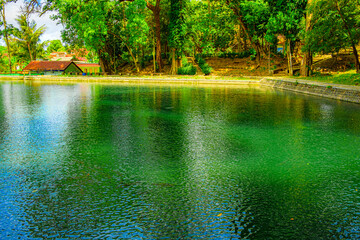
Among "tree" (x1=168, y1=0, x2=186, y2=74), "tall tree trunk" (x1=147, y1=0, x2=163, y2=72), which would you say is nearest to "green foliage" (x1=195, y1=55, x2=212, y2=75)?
"tree" (x1=168, y1=0, x2=186, y2=74)

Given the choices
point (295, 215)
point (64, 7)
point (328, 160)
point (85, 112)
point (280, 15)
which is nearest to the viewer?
point (295, 215)

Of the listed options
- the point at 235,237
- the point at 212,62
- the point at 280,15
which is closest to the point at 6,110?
the point at 235,237

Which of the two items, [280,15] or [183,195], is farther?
[280,15]

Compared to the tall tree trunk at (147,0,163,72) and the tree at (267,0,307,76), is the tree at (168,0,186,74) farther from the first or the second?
the tree at (267,0,307,76)

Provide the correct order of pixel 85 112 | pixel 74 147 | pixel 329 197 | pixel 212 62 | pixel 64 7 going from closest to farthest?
pixel 329 197 → pixel 74 147 → pixel 85 112 → pixel 64 7 → pixel 212 62

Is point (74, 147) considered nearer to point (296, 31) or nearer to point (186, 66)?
point (296, 31)

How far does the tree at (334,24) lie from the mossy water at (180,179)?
1470 cm

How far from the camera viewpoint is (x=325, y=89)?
74.0 ft

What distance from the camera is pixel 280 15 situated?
34.8 metres

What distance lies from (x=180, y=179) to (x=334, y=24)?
2440cm

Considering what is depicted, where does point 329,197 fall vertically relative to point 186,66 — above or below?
below

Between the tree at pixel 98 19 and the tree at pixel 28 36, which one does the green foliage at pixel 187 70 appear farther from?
the tree at pixel 28 36

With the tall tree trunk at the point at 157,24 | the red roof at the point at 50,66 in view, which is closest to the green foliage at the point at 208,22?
the tall tree trunk at the point at 157,24

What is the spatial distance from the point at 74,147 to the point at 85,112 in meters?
6.90
